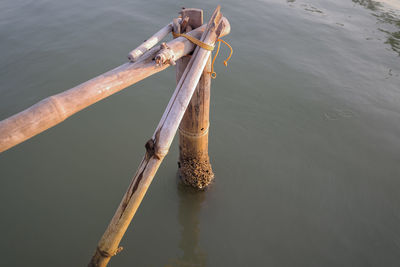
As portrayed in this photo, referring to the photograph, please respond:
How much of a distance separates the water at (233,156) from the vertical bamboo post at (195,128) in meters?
0.40

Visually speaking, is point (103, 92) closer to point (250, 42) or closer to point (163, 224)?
point (163, 224)

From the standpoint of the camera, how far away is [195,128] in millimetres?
2816

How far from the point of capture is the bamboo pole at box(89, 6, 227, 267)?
77.2 inches

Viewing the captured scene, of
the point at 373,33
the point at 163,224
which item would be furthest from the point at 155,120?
the point at 373,33

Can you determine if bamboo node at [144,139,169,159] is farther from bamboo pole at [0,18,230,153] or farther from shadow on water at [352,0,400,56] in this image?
shadow on water at [352,0,400,56]

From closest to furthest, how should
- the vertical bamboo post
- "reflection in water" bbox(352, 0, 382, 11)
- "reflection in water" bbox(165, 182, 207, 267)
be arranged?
1. the vertical bamboo post
2. "reflection in water" bbox(165, 182, 207, 267)
3. "reflection in water" bbox(352, 0, 382, 11)

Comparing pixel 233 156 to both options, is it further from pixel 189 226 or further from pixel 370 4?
pixel 370 4

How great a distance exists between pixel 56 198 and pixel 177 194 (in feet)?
5.31

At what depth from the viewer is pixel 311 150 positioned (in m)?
4.30

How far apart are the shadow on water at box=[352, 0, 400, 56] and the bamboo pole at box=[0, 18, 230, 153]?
697 centimetres

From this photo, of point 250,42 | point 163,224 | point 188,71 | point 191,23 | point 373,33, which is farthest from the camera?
point 373,33

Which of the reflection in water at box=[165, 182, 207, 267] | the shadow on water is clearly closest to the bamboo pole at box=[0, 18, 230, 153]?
the reflection in water at box=[165, 182, 207, 267]

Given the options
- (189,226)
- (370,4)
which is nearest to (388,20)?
(370,4)

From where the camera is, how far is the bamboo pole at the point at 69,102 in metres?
1.38
